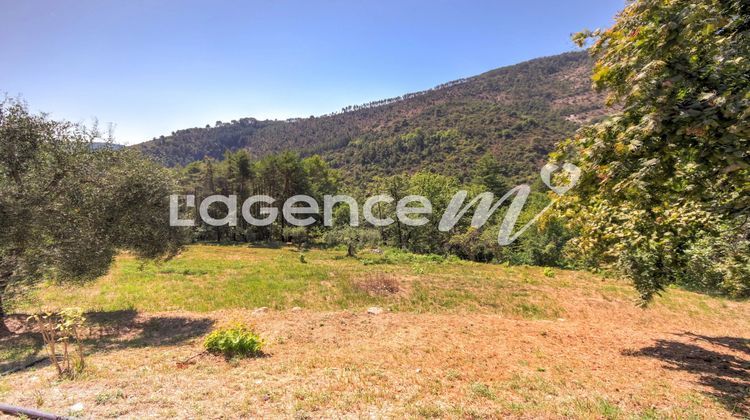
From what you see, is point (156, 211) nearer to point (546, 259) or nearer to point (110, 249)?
point (110, 249)

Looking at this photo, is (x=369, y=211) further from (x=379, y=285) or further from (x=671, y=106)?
(x=671, y=106)

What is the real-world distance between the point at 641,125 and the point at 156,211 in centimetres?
1621

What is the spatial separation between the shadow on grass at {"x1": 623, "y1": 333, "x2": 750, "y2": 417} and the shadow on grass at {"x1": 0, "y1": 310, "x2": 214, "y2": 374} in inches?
566

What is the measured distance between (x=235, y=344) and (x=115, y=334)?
6.15 meters

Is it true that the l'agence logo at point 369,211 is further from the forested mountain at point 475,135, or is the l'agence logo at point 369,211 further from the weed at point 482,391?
Result: the forested mountain at point 475,135

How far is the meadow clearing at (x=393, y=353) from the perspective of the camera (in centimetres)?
622

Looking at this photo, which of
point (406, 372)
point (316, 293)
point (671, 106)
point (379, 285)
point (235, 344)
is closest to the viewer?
point (671, 106)

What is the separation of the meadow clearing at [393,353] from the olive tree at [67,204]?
151 cm

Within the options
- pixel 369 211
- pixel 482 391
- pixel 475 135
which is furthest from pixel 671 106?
pixel 475 135

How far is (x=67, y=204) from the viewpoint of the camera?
39.0 feet

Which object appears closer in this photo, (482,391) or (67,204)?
(482,391)

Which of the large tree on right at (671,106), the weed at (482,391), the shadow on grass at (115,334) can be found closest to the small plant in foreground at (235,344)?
the shadow on grass at (115,334)

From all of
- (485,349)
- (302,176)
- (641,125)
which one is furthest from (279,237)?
(641,125)

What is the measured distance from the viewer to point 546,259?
46.1 meters
